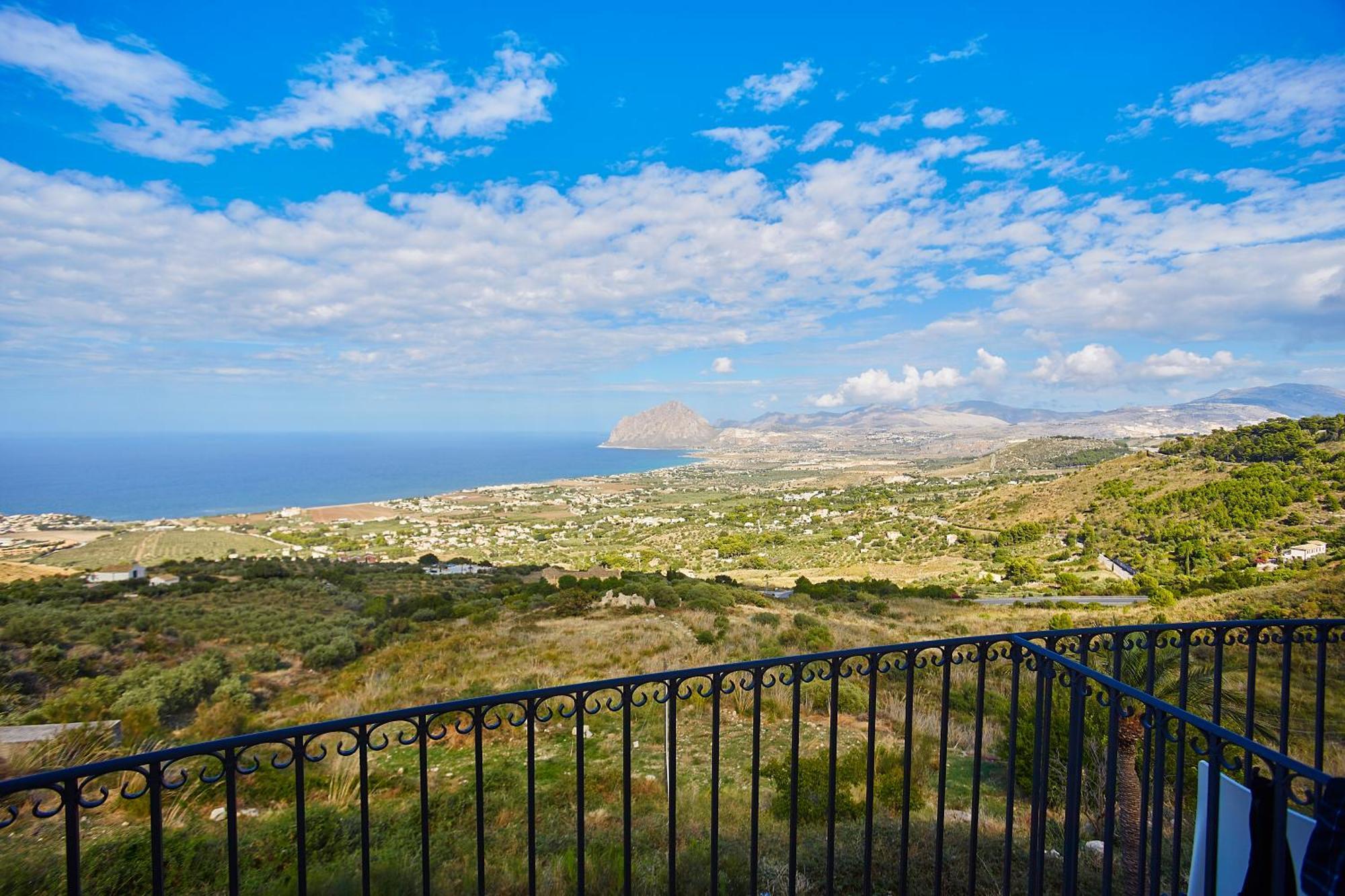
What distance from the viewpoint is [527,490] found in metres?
107

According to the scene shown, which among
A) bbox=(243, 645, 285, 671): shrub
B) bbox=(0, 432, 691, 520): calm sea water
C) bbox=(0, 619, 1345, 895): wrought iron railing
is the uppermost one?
bbox=(0, 619, 1345, 895): wrought iron railing

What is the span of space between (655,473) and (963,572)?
124851mm

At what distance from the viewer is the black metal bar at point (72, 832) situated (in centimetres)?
177

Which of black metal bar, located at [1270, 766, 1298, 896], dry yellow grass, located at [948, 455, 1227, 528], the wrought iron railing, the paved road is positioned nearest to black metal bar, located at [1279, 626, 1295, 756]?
the wrought iron railing

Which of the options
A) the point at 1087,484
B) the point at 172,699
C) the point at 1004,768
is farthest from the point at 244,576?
the point at 1087,484

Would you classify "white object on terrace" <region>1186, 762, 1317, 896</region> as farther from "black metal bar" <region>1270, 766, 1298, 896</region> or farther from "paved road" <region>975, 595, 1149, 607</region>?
"paved road" <region>975, 595, 1149, 607</region>

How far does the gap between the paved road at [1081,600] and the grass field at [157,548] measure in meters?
35.0

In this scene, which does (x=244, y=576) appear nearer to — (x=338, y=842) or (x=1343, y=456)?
(x=338, y=842)

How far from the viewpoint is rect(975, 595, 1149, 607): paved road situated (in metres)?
20.8

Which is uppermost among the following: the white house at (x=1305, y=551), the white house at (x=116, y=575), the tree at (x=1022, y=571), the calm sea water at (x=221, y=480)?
the white house at (x=116, y=575)

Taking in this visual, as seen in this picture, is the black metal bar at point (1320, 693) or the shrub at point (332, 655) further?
the shrub at point (332, 655)

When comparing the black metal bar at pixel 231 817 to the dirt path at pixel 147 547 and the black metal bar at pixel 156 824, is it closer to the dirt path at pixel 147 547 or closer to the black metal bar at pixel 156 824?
the black metal bar at pixel 156 824

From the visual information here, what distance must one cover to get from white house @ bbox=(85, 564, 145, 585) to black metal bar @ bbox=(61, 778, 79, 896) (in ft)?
72.1

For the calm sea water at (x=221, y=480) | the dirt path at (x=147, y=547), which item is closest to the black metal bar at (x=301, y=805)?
the dirt path at (x=147, y=547)
